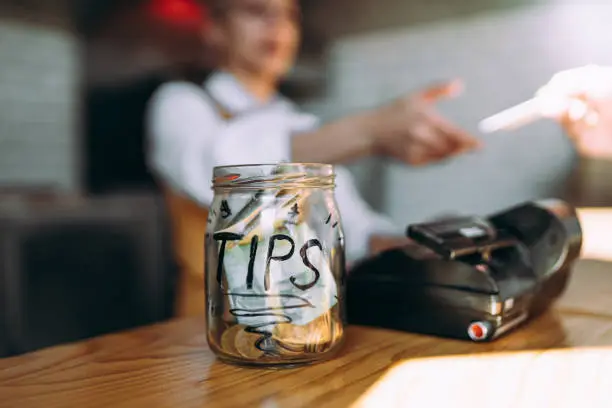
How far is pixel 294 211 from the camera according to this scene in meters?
0.58

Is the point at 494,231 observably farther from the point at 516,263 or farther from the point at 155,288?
the point at 155,288

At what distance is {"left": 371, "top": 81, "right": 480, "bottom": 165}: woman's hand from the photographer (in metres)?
1.00

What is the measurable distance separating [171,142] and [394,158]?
41 centimetres

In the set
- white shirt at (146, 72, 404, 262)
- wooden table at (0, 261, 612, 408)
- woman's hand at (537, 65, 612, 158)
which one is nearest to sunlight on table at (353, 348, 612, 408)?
wooden table at (0, 261, 612, 408)

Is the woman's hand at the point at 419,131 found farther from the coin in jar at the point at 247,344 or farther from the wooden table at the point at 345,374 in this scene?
the coin in jar at the point at 247,344

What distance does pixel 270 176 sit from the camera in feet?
1.90

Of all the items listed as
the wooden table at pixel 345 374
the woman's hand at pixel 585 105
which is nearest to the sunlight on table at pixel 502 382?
the wooden table at pixel 345 374

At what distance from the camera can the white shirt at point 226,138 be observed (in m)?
1.07

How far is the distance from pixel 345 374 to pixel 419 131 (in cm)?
55

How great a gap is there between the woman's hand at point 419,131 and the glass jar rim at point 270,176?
45 centimetres

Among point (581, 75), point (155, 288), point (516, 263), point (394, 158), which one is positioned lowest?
point (155, 288)

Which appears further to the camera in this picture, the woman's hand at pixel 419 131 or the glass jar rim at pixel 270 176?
the woman's hand at pixel 419 131

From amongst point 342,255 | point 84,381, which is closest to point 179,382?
point 84,381

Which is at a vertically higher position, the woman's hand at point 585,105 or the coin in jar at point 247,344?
the woman's hand at point 585,105
